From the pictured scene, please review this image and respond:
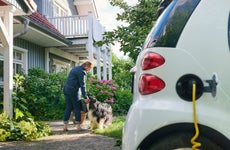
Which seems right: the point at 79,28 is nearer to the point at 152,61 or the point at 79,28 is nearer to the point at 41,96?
the point at 41,96

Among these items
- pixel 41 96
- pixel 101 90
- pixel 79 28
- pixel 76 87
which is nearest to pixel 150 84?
pixel 76 87

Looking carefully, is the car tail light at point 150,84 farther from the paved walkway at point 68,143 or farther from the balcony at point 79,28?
the balcony at point 79,28

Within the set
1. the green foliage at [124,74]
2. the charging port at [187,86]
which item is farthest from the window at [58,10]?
the charging port at [187,86]

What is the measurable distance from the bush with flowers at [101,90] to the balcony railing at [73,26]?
392 cm

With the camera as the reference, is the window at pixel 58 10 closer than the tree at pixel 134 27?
No

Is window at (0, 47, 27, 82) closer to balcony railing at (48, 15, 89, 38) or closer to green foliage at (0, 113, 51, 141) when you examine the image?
balcony railing at (48, 15, 89, 38)

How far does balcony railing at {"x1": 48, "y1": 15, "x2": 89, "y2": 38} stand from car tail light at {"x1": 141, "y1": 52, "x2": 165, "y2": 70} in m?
15.7

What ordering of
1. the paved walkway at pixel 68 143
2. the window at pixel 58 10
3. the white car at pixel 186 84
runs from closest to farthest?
the white car at pixel 186 84 → the paved walkway at pixel 68 143 → the window at pixel 58 10

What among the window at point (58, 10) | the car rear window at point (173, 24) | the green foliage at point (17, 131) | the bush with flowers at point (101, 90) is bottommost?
the green foliage at point (17, 131)

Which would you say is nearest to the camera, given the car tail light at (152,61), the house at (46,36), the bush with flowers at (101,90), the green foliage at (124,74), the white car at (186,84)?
the white car at (186,84)

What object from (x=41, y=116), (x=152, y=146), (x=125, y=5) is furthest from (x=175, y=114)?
(x=41, y=116)

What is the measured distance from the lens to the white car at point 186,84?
105 inches

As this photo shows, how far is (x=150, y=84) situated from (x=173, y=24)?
1.53 ft

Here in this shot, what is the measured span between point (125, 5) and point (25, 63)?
7866 mm
